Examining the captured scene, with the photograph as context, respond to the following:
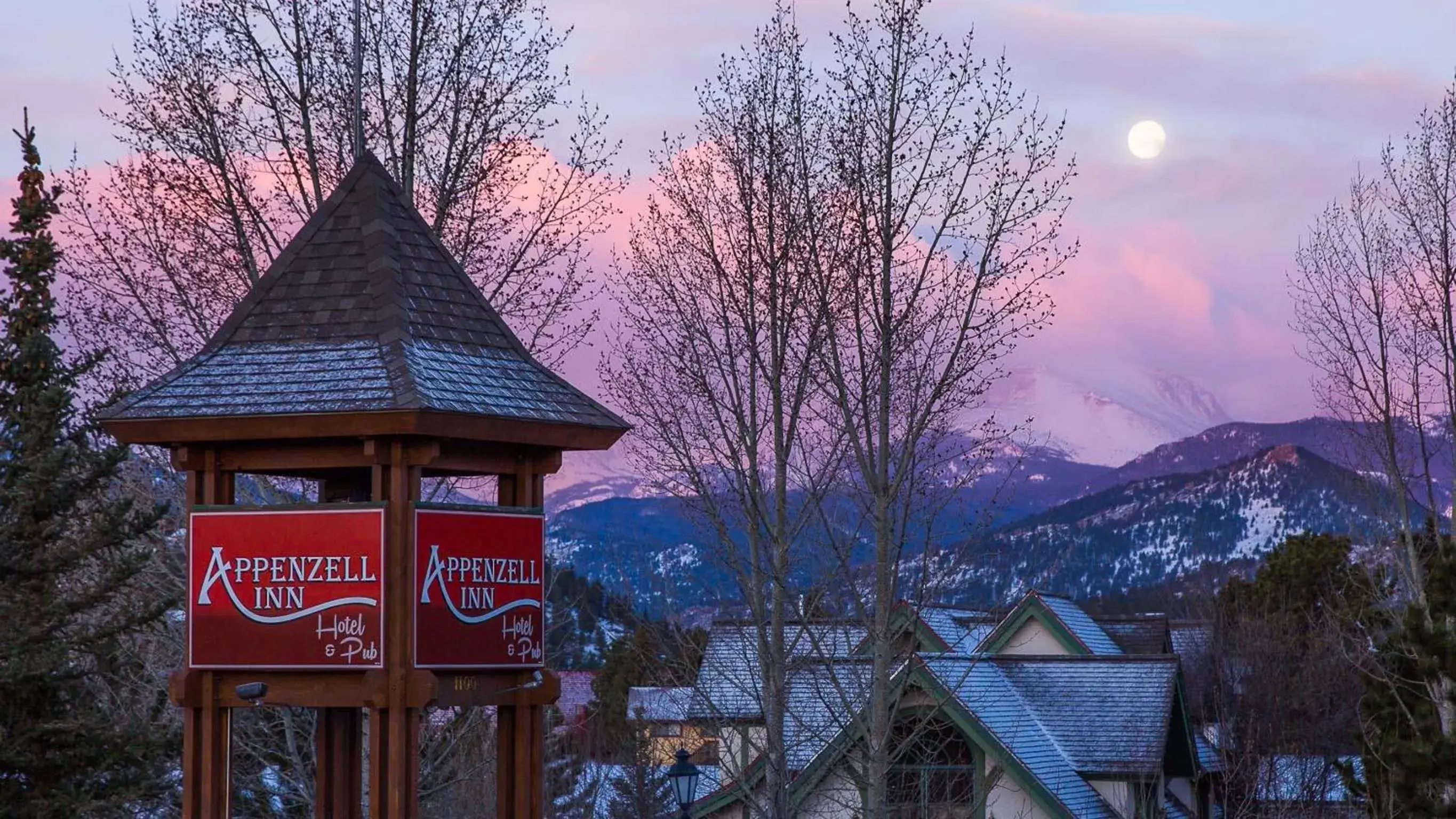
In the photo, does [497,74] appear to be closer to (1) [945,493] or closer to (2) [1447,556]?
(1) [945,493]

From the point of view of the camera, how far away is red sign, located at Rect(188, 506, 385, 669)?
10141 millimetres

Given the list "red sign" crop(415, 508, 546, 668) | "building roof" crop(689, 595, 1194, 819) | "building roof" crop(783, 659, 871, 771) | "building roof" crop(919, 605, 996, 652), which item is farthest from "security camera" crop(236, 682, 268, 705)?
"building roof" crop(919, 605, 996, 652)

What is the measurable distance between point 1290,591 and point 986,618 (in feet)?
110

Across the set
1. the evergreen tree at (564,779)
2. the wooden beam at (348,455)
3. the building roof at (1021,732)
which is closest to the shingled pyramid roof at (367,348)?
the wooden beam at (348,455)

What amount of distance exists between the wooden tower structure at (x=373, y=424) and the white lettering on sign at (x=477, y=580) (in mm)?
182

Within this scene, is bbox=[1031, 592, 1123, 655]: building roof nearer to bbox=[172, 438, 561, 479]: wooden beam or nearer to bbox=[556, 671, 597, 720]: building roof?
bbox=[172, 438, 561, 479]: wooden beam

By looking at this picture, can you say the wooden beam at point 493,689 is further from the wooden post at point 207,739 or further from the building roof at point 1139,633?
the building roof at point 1139,633

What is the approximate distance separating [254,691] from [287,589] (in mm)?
632

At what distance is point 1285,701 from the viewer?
43438 mm

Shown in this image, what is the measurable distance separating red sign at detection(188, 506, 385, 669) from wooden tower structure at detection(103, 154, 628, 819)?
0.11m

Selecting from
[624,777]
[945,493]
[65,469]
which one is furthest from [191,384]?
[624,777]

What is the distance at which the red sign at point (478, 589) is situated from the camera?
33.5 ft

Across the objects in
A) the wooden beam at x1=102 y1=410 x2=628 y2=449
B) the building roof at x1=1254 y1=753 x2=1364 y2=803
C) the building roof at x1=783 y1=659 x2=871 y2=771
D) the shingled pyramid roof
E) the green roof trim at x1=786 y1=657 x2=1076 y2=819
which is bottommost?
the building roof at x1=1254 y1=753 x2=1364 y2=803

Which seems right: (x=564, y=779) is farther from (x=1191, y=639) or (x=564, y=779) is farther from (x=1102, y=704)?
(x=1191, y=639)
